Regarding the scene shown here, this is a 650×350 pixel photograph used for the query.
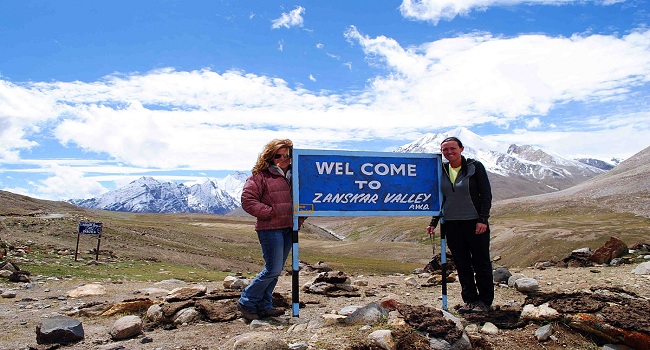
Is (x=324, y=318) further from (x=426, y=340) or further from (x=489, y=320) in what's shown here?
(x=489, y=320)

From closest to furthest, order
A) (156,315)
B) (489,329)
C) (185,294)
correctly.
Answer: (489,329) → (156,315) → (185,294)

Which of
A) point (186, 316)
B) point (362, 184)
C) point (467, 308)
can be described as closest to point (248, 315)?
point (186, 316)

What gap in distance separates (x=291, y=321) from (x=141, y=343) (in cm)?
243

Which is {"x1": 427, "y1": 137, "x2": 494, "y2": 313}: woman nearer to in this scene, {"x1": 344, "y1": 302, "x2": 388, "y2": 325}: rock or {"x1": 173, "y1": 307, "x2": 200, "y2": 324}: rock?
{"x1": 344, "y1": 302, "x2": 388, "y2": 325}: rock

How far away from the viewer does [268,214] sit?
26.4 ft

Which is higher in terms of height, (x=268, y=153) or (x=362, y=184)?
(x=268, y=153)

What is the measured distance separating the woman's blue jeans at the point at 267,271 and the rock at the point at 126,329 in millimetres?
1708

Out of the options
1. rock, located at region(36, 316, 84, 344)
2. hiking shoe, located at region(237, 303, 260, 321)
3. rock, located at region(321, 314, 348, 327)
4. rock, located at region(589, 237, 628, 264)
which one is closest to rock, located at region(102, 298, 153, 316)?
rock, located at region(36, 316, 84, 344)

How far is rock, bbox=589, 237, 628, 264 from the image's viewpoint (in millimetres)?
16766

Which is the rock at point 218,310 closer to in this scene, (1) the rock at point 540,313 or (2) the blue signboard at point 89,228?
(1) the rock at point 540,313

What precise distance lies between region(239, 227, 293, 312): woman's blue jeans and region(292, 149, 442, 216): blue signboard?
0.60 m

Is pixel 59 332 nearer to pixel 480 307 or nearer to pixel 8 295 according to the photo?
pixel 8 295

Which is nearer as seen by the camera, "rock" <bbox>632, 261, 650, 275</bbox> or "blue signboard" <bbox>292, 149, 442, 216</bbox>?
"blue signboard" <bbox>292, 149, 442, 216</bbox>

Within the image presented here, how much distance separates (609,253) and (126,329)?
16.1 m
